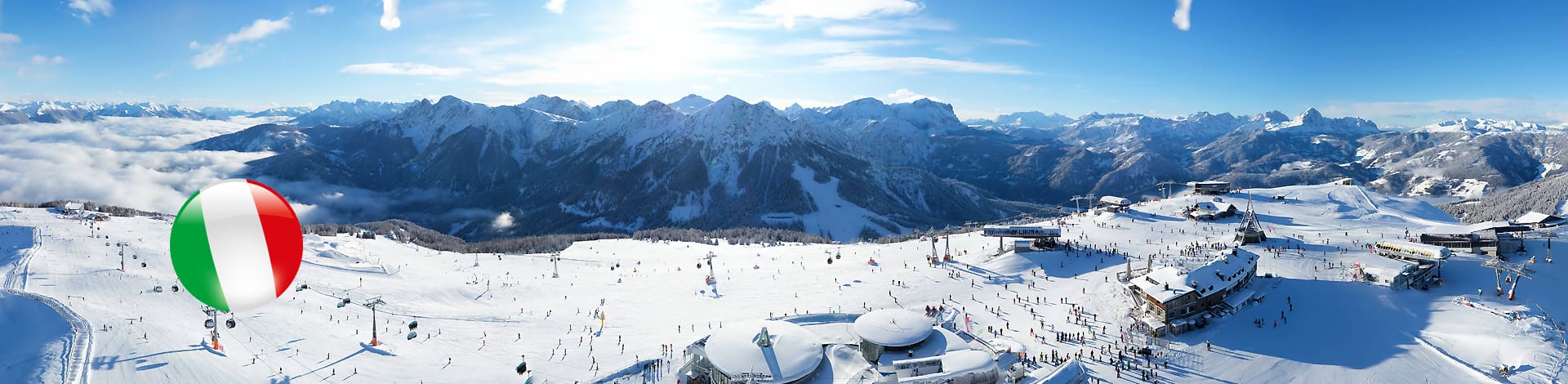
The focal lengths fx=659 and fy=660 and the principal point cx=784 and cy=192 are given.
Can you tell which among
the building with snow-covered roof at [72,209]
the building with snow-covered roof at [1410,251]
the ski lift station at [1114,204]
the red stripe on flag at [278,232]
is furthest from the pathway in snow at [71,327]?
the ski lift station at [1114,204]

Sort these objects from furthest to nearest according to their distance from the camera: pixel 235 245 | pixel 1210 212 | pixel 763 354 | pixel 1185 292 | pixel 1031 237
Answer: pixel 1210 212, pixel 1031 237, pixel 1185 292, pixel 763 354, pixel 235 245

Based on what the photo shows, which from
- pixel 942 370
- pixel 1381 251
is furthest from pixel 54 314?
pixel 1381 251

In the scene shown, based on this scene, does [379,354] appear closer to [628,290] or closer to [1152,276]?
[628,290]

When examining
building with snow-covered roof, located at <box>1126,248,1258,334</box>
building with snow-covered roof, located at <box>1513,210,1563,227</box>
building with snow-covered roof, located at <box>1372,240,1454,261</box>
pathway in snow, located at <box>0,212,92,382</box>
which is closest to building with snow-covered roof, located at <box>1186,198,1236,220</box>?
building with snow-covered roof, located at <box>1372,240,1454,261</box>

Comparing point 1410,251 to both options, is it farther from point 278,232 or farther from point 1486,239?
point 278,232

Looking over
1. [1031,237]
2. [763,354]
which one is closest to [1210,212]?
[1031,237]

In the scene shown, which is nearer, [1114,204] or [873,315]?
[873,315]
